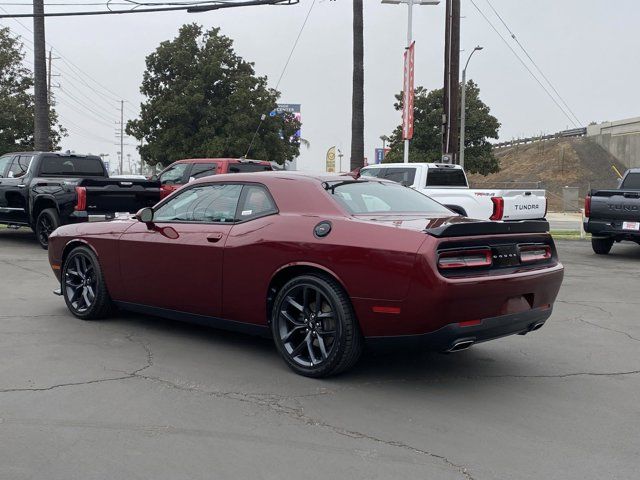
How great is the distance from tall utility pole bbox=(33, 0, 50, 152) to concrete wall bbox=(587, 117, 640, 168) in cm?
5338

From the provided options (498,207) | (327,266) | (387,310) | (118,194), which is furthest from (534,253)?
(118,194)

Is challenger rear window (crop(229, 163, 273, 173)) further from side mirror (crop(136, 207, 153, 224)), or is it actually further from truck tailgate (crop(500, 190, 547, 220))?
side mirror (crop(136, 207, 153, 224))

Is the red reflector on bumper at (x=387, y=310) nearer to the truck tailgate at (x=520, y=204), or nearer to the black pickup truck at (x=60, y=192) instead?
the black pickup truck at (x=60, y=192)

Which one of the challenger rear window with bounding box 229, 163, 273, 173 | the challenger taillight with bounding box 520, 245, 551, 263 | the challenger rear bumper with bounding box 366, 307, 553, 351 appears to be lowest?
the challenger rear bumper with bounding box 366, 307, 553, 351

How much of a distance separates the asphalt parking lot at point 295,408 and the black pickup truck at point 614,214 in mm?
7421

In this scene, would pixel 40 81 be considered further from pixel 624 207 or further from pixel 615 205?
pixel 624 207

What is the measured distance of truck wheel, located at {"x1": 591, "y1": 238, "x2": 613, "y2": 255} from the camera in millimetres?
14805

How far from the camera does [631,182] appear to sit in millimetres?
15125

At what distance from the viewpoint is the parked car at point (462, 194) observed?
12969mm

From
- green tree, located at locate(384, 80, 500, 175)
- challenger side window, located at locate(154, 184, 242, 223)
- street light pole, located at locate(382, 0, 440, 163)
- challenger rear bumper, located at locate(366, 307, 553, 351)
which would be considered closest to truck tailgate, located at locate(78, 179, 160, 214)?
challenger side window, located at locate(154, 184, 242, 223)

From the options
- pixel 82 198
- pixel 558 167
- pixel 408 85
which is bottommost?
pixel 82 198

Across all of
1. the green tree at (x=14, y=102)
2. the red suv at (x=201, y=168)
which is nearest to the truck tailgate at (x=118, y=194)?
the red suv at (x=201, y=168)

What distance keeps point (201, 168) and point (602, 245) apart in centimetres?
944

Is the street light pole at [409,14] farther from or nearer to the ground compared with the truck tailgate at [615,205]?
farther from the ground
